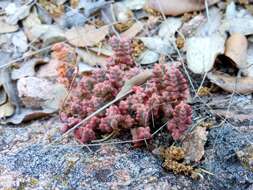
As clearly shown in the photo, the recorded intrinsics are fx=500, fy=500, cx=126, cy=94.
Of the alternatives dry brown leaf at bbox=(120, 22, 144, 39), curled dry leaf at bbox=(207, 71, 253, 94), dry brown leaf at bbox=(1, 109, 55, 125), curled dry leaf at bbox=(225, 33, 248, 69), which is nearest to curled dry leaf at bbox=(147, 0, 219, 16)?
dry brown leaf at bbox=(120, 22, 144, 39)

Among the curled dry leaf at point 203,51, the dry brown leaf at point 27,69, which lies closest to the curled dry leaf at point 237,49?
the curled dry leaf at point 203,51

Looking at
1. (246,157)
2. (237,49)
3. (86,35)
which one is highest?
(86,35)

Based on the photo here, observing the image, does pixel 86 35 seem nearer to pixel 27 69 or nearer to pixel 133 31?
pixel 133 31

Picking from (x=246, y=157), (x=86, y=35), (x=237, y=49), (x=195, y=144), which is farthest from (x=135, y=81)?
(x=86, y=35)

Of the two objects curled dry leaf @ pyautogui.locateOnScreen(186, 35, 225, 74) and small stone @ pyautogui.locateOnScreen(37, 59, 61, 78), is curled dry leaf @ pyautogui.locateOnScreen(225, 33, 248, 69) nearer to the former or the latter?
curled dry leaf @ pyautogui.locateOnScreen(186, 35, 225, 74)

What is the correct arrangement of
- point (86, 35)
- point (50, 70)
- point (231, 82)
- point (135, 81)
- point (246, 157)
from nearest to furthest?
point (246, 157) < point (135, 81) < point (231, 82) < point (50, 70) < point (86, 35)

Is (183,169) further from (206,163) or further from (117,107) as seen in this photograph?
(117,107)

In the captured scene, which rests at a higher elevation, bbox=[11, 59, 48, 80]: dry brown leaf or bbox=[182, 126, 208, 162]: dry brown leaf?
bbox=[11, 59, 48, 80]: dry brown leaf
